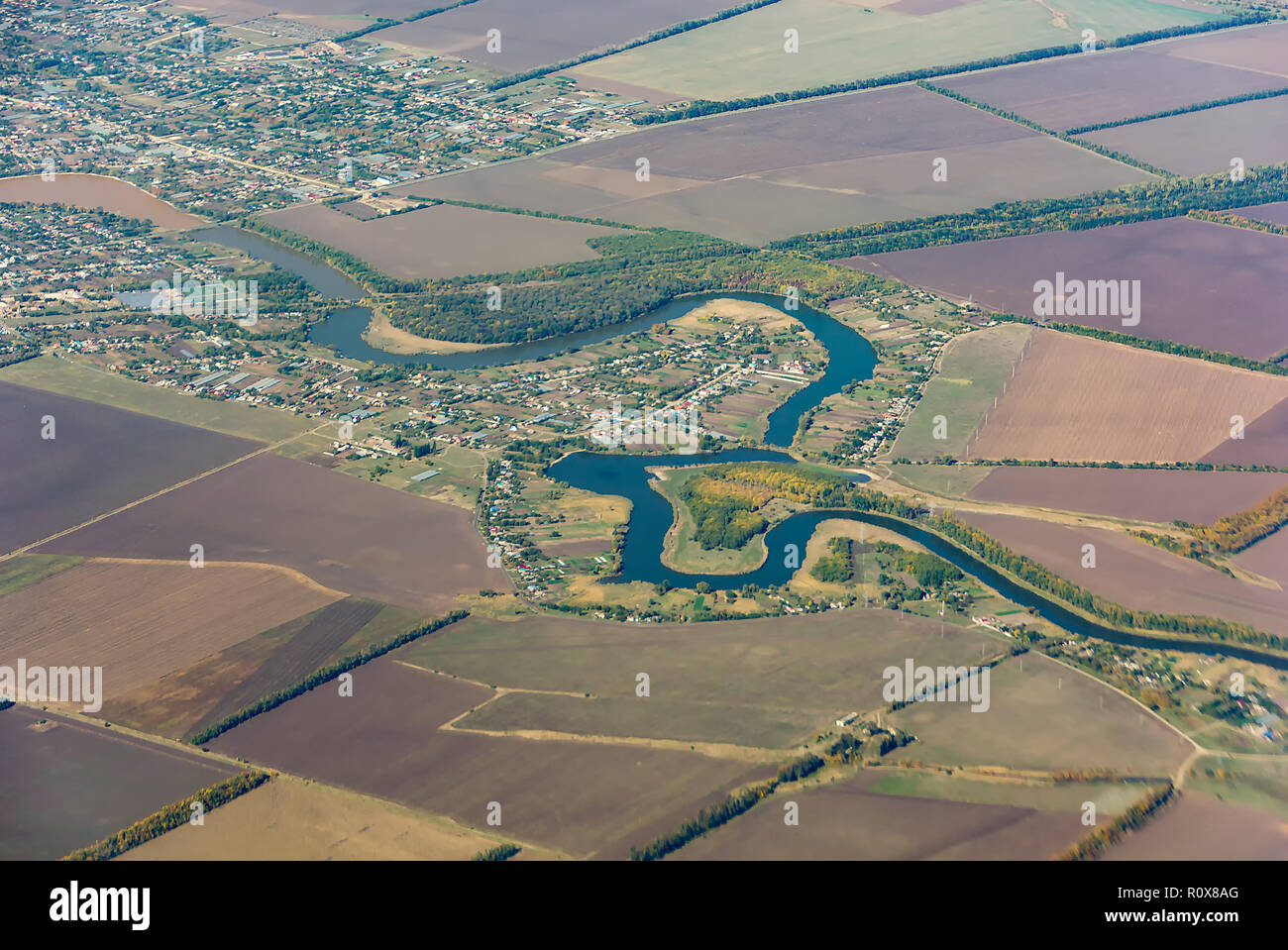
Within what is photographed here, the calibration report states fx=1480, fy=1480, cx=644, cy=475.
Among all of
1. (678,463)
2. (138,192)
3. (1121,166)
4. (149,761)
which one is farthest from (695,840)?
(138,192)

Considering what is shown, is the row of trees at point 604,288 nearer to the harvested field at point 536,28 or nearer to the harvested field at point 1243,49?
the harvested field at point 536,28

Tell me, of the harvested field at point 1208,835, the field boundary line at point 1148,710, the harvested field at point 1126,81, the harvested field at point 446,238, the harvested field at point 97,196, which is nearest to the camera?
the harvested field at point 1208,835

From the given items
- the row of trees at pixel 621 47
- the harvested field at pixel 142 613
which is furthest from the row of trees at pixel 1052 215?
the harvested field at pixel 142 613

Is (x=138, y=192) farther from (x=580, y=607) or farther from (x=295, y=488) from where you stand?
(x=580, y=607)

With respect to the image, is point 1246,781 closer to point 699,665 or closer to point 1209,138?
point 699,665

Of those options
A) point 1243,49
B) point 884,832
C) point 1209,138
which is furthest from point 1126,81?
point 884,832

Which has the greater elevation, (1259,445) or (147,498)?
(1259,445)
